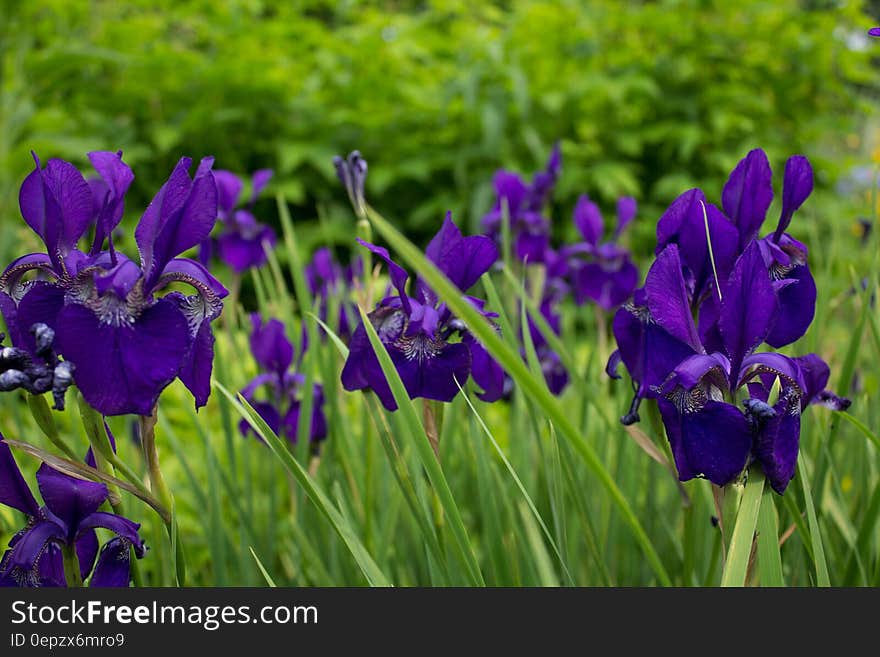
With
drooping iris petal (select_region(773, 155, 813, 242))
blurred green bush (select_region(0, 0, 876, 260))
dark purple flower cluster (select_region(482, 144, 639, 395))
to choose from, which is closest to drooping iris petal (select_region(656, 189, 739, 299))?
drooping iris petal (select_region(773, 155, 813, 242))

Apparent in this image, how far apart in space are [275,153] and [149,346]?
408cm

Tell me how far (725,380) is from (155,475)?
1.64 ft

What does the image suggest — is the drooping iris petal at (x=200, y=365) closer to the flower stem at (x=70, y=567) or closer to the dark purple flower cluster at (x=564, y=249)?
the flower stem at (x=70, y=567)

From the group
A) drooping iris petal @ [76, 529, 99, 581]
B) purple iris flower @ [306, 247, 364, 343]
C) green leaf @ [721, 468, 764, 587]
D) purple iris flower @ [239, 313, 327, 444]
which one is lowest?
green leaf @ [721, 468, 764, 587]

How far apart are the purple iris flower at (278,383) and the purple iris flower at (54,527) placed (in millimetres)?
645

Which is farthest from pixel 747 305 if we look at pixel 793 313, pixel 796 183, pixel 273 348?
pixel 273 348

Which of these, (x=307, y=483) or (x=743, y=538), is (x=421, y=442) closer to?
(x=307, y=483)

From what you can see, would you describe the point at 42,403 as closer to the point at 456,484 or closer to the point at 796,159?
the point at 796,159

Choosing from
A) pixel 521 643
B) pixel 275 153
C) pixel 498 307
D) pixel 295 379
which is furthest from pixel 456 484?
pixel 275 153

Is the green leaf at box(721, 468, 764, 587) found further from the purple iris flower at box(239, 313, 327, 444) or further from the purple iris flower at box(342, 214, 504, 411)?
the purple iris flower at box(239, 313, 327, 444)

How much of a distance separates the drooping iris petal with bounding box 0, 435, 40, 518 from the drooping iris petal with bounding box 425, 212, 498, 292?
0.46 m

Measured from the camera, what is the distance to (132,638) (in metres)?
0.69

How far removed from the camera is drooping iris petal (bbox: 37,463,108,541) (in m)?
0.73

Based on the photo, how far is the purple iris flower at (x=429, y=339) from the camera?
0.90m
